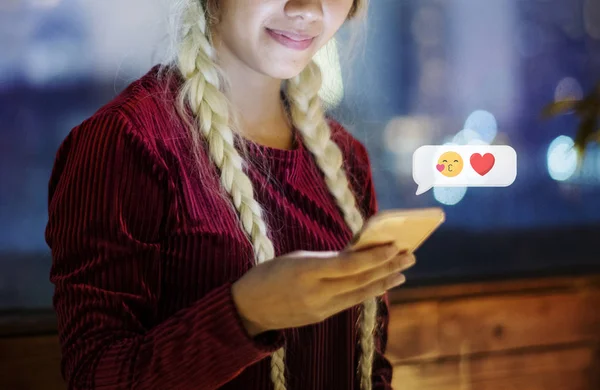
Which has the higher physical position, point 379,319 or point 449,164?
point 449,164

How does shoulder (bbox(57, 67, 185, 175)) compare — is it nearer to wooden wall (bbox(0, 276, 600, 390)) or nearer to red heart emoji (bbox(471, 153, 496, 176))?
red heart emoji (bbox(471, 153, 496, 176))

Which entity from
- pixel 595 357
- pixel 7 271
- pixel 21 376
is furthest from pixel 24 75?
pixel 595 357

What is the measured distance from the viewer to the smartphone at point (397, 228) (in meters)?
0.59

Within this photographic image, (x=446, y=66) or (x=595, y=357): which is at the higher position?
(x=446, y=66)

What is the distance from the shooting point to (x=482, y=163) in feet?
4.22

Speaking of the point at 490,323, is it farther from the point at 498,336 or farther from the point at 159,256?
the point at 159,256

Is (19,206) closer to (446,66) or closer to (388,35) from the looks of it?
(388,35)

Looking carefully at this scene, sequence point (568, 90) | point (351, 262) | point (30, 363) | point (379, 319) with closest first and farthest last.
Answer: point (351, 262) < point (379, 319) < point (30, 363) < point (568, 90)

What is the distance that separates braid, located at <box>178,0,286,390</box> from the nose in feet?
0.41

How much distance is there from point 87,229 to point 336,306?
0.27 metres

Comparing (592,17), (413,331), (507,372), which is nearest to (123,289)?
(413,331)

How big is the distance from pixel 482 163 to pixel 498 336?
0.57 metres

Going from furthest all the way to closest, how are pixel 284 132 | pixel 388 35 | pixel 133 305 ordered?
pixel 388 35 → pixel 284 132 → pixel 133 305

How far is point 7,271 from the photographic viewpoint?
1339mm
